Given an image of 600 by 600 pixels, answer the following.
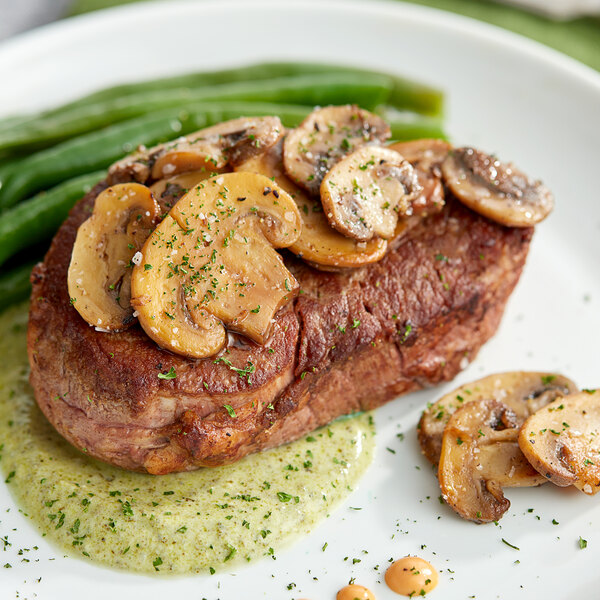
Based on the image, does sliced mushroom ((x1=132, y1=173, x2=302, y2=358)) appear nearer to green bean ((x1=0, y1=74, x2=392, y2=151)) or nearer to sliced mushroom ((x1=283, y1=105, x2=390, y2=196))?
sliced mushroom ((x1=283, y1=105, x2=390, y2=196))

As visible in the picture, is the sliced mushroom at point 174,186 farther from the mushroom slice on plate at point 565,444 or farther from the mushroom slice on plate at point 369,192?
the mushroom slice on plate at point 565,444

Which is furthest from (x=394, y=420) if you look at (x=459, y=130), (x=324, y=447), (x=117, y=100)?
(x=117, y=100)

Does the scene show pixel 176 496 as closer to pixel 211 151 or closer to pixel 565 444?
pixel 211 151

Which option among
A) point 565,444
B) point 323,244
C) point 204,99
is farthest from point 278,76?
point 565,444

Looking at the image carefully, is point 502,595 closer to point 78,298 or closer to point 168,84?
point 78,298

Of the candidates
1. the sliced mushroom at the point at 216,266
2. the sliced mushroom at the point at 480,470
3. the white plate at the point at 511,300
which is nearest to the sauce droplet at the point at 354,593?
the white plate at the point at 511,300

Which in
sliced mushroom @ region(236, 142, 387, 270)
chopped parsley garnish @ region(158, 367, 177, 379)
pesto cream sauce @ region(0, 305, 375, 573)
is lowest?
pesto cream sauce @ region(0, 305, 375, 573)

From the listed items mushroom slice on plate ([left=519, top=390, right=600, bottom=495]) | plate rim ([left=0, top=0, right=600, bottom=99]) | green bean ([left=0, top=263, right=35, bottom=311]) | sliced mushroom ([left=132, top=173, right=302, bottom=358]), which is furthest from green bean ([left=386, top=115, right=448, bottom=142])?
green bean ([left=0, top=263, right=35, bottom=311])
